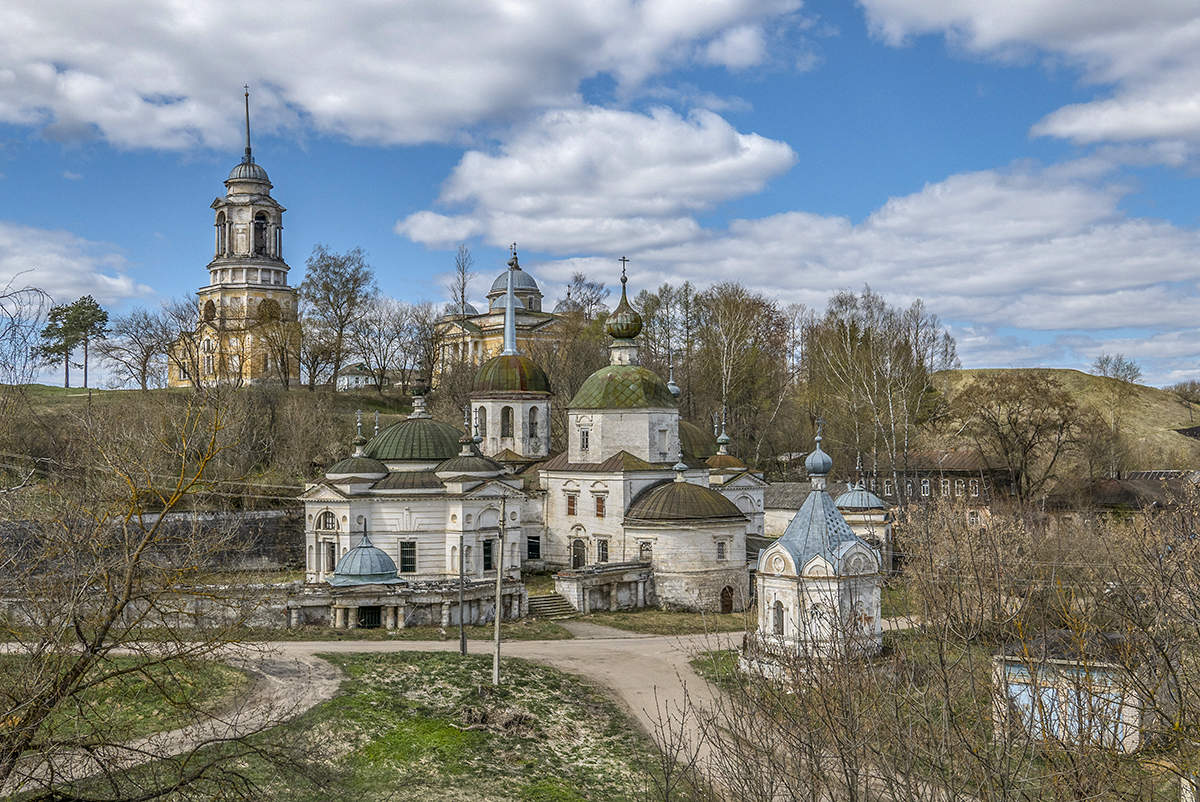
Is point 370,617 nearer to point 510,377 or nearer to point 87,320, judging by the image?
point 510,377

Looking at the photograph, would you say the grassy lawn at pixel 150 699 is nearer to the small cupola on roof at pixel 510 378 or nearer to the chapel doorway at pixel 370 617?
the chapel doorway at pixel 370 617

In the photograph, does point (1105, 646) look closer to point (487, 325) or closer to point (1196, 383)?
point (487, 325)

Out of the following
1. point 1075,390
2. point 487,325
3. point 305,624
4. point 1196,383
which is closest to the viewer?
point 305,624

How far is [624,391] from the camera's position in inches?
1396

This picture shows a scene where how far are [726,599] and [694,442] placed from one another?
36.4 feet

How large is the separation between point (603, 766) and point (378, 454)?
19.6 metres

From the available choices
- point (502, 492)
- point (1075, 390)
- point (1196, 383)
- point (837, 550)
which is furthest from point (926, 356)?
point (1196, 383)

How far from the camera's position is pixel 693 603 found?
3167cm

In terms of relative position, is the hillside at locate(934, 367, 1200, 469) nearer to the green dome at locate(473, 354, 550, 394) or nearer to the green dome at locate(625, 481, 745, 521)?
the green dome at locate(473, 354, 550, 394)

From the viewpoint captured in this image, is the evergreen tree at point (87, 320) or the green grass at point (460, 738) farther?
the evergreen tree at point (87, 320)

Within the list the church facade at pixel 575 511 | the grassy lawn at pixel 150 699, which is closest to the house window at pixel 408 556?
the church facade at pixel 575 511

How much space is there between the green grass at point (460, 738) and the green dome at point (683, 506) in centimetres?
1072

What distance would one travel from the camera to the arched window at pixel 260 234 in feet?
193

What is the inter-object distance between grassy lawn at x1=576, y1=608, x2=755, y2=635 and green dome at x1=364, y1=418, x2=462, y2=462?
28.3ft
